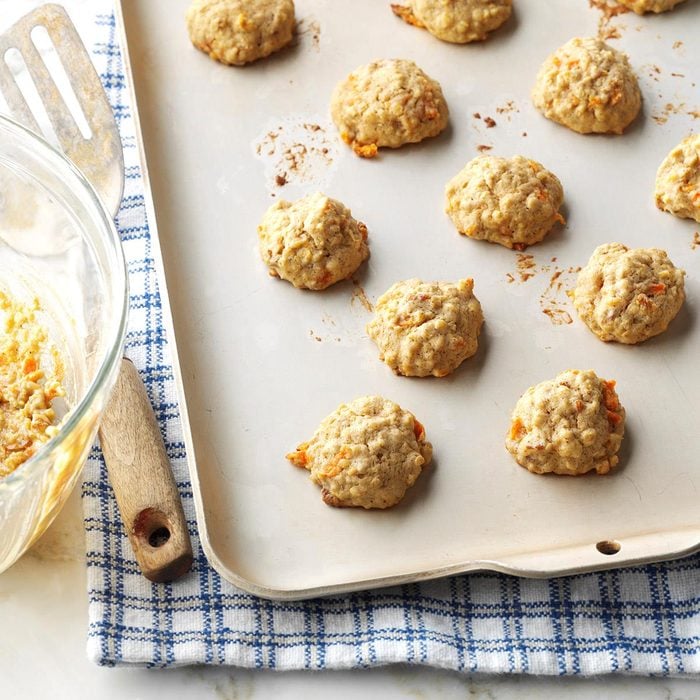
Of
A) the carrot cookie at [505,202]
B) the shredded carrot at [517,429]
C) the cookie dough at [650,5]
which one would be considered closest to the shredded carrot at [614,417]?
the shredded carrot at [517,429]

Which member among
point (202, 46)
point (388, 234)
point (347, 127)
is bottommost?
point (388, 234)

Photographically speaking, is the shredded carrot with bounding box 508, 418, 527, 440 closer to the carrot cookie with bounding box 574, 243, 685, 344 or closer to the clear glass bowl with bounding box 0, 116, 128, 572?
the carrot cookie with bounding box 574, 243, 685, 344

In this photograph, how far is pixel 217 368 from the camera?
2.66 meters

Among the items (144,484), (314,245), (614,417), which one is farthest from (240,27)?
(614,417)

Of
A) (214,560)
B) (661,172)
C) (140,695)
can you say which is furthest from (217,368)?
(661,172)

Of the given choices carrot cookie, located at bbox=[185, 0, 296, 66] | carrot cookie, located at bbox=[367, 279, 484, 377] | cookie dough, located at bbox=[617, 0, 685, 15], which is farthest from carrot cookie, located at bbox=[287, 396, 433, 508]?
cookie dough, located at bbox=[617, 0, 685, 15]

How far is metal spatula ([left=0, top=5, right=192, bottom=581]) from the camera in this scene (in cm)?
→ 238

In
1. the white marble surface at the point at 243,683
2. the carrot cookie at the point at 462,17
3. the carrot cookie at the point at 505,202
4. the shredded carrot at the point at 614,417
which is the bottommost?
the white marble surface at the point at 243,683

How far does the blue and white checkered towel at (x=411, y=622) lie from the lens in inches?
92.0

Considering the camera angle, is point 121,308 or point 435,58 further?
point 435,58

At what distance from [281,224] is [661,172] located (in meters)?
1.01

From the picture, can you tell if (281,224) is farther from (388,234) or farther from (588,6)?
(588,6)

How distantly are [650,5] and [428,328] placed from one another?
4.34 ft

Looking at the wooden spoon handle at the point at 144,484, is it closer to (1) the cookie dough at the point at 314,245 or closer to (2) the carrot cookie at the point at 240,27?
(1) the cookie dough at the point at 314,245
